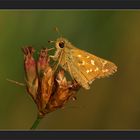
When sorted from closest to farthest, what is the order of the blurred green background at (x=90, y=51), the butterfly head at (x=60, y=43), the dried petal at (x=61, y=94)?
1. the dried petal at (x=61, y=94)
2. the butterfly head at (x=60, y=43)
3. the blurred green background at (x=90, y=51)

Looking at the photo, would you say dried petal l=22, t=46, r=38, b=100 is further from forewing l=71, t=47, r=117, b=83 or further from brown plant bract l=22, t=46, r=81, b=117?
forewing l=71, t=47, r=117, b=83

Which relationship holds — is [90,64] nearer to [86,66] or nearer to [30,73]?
[86,66]

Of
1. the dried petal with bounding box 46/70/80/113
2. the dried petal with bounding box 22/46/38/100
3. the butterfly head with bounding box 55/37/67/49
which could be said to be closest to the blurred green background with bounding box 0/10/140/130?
the butterfly head with bounding box 55/37/67/49

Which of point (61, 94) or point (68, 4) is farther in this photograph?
point (68, 4)

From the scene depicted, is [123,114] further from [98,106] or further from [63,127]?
[63,127]

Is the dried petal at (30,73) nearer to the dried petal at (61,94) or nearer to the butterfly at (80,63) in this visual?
the dried petal at (61,94)

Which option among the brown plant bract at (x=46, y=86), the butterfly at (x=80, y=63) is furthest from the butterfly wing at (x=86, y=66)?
the brown plant bract at (x=46, y=86)

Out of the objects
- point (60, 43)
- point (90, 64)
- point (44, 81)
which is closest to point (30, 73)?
point (44, 81)
